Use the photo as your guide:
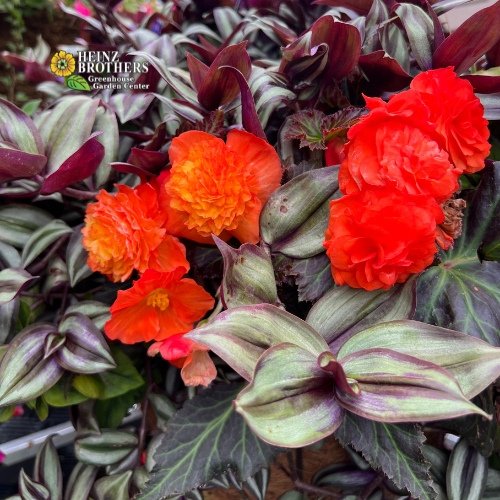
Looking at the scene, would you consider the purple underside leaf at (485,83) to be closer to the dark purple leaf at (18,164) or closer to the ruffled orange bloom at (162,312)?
the ruffled orange bloom at (162,312)

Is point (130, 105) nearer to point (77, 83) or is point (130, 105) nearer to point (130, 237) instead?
point (77, 83)

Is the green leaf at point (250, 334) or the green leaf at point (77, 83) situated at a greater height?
the green leaf at point (77, 83)

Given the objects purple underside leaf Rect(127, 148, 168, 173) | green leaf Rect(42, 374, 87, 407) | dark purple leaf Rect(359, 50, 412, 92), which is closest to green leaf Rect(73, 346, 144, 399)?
green leaf Rect(42, 374, 87, 407)

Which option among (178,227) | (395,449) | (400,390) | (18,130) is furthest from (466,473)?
(18,130)

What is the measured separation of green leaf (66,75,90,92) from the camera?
67cm

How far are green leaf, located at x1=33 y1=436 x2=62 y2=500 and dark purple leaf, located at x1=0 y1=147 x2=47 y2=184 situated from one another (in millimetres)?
372

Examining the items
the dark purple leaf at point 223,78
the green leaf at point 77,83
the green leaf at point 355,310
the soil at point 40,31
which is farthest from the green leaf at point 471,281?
the soil at point 40,31

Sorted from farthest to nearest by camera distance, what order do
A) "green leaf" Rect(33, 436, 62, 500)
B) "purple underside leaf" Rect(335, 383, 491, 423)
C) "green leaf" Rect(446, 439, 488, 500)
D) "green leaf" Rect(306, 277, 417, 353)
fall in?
"green leaf" Rect(33, 436, 62, 500)
"green leaf" Rect(446, 439, 488, 500)
"green leaf" Rect(306, 277, 417, 353)
"purple underside leaf" Rect(335, 383, 491, 423)

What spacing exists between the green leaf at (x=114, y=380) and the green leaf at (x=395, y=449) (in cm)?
27

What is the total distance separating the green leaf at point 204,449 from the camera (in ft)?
1.53

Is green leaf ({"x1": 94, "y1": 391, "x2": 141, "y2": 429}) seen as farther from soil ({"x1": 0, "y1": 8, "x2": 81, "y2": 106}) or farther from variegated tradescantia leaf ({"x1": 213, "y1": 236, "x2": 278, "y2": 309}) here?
soil ({"x1": 0, "y1": 8, "x2": 81, "y2": 106})

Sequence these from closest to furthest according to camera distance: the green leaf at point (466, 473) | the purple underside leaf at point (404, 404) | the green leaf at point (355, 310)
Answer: the purple underside leaf at point (404, 404) < the green leaf at point (355, 310) < the green leaf at point (466, 473)

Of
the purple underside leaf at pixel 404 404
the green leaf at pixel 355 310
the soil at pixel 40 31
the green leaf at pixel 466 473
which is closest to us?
the purple underside leaf at pixel 404 404

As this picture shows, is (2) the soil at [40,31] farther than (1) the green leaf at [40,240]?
Yes
